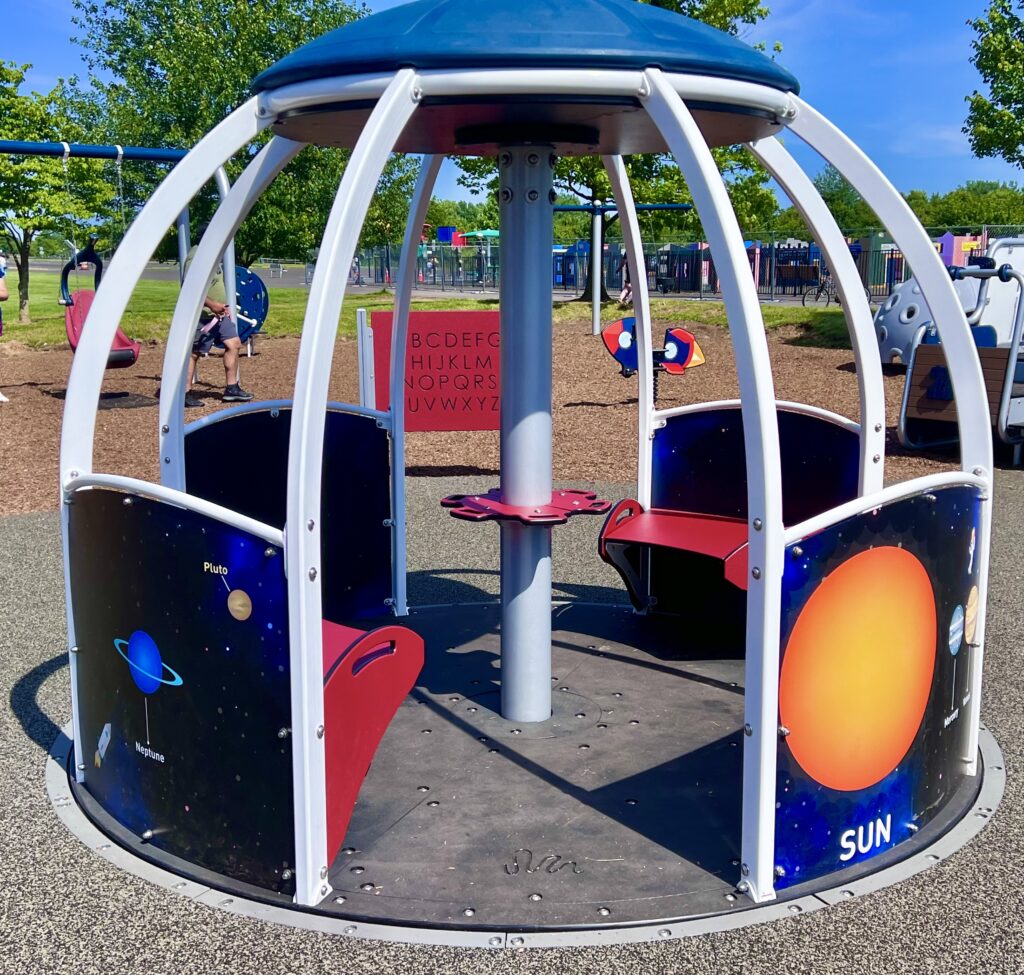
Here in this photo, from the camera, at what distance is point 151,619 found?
355cm

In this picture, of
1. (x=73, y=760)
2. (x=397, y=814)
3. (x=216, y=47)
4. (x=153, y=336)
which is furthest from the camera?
(x=216, y=47)

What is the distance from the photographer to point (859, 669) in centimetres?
351

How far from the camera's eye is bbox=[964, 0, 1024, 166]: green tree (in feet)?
73.7

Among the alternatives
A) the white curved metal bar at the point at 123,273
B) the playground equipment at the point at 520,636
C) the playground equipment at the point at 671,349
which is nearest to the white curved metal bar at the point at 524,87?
the playground equipment at the point at 520,636

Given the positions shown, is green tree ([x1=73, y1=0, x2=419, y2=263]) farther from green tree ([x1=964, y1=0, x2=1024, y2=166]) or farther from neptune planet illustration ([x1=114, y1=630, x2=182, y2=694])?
neptune planet illustration ([x1=114, y1=630, x2=182, y2=694])

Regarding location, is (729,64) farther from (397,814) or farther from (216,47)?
(216,47)

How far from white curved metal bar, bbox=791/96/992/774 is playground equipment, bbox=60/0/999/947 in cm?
1

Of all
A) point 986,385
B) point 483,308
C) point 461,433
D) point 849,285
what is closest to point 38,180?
point 483,308

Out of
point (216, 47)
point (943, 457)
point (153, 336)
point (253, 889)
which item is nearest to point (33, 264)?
point (216, 47)

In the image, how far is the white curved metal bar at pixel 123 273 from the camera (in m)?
3.84

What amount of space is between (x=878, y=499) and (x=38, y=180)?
73.0ft

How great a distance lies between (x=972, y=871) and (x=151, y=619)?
2.57 metres

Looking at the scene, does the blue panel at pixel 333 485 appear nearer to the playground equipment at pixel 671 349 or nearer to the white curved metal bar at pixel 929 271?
the white curved metal bar at pixel 929 271

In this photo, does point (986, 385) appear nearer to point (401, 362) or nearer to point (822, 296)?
point (401, 362)
